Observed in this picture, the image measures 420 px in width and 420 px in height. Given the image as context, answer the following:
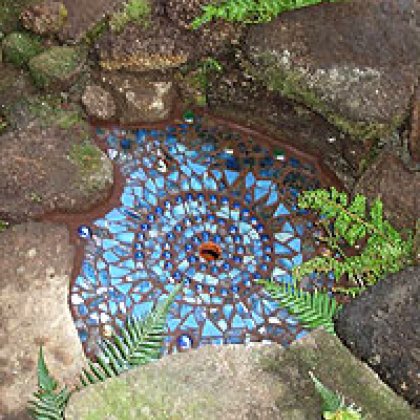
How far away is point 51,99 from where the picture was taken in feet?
15.0

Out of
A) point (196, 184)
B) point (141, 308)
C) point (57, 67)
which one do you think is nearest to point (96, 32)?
point (57, 67)

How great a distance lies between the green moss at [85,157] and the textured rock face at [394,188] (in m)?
1.53

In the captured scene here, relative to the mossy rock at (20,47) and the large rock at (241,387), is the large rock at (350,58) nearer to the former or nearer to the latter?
the mossy rock at (20,47)

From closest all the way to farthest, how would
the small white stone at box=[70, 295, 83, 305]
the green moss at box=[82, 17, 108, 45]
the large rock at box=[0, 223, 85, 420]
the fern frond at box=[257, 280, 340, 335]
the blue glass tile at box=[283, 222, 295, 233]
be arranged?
the fern frond at box=[257, 280, 340, 335]
the large rock at box=[0, 223, 85, 420]
the small white stone at box=[70, 295, 83, 305]
the blue glass tile at box=[283, 222, 295, 233]
the green moss at box=[82, 17, 108, 45]

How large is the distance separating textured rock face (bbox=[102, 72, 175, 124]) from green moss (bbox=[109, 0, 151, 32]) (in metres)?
0.29

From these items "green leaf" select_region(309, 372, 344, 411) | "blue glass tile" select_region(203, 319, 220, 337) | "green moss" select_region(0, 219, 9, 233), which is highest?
"green leaf" select_region(309, 372, 344, 411)

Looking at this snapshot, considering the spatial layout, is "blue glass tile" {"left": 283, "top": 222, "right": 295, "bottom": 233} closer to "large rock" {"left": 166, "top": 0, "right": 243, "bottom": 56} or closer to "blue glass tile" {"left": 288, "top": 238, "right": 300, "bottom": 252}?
"blue glass tile" {"left": 288, "top": 238, "right": 300, "bottom": 252}

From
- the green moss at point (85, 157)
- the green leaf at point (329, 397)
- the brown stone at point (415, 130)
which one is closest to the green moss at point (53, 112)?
the green moss at point (85, 157)

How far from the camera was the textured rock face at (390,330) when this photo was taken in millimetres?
2572

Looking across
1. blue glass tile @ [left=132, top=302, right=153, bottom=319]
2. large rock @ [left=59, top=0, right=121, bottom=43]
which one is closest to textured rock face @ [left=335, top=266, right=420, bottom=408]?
blue glass tile @ [left=132, top=302, right=153, bottom=319]

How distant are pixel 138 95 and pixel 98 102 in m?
0.25

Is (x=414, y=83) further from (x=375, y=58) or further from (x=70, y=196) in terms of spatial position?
(x=70, y=196)

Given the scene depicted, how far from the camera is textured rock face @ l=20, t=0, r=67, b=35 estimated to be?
14.9 ft

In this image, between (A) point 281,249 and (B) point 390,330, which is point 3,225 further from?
(B) point 390,330
